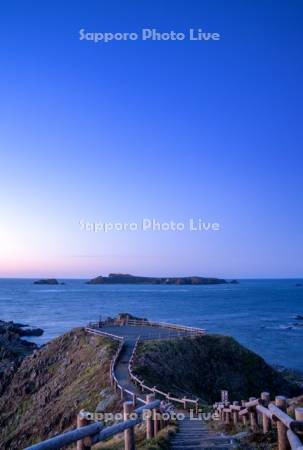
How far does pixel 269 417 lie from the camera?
32.9 feet

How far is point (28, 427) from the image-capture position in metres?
29.7

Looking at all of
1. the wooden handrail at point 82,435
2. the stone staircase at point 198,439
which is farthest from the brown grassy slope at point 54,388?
the wooden handrail at point 82,435

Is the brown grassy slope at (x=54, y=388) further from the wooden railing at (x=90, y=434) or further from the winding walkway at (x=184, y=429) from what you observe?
the wooden railing at (x=90, y=434)

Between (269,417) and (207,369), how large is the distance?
26415 millimetres

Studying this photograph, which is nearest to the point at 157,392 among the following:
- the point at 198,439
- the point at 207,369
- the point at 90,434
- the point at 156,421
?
the point at 156,421

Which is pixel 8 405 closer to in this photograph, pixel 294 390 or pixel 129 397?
pixel 129 397

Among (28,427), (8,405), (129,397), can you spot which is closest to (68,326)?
(8,405)

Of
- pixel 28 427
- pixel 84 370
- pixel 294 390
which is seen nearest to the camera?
pixel 28 427

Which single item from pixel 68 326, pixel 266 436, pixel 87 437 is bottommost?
pixel 68 326

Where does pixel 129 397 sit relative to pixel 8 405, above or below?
above

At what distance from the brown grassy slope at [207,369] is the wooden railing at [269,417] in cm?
1297

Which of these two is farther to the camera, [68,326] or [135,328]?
[68,326]

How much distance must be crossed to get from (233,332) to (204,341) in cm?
4306

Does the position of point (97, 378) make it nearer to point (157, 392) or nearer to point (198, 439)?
point (157, 392)
